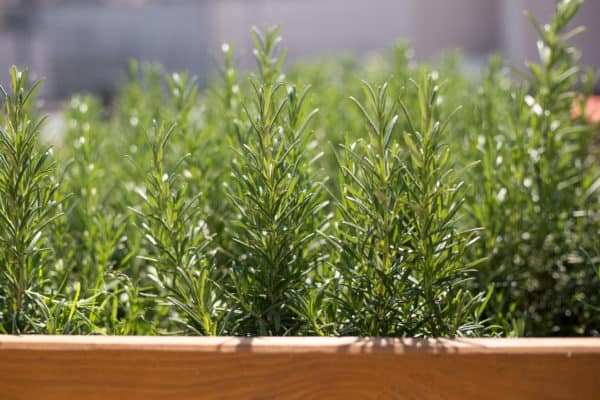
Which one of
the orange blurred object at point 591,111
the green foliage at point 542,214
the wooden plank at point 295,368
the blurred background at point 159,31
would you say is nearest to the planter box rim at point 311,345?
the wooden plank at point 295,368

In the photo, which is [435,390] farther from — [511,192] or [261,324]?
[511,192]

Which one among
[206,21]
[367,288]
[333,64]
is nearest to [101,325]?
[367,288]

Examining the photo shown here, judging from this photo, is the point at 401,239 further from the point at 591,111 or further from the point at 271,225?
the point at 591,111

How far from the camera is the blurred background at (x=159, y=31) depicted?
24.4 ft

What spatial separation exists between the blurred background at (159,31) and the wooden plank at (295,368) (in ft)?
21.5

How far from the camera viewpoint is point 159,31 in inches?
309

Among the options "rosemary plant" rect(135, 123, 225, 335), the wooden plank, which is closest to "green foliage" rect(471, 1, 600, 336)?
the wooden plank

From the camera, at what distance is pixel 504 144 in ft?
2.57

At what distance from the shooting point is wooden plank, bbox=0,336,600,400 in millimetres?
479

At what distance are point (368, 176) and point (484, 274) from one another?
0.95 ft

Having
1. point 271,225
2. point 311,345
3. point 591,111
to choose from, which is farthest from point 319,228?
point 591,111

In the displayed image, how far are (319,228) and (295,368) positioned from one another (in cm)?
21

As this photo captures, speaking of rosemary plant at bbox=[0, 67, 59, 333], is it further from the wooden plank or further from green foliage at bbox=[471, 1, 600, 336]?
green foliage at bbox=[471, 1, 600, 336]

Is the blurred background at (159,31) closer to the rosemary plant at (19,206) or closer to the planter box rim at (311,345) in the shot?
the rosemary plant at (19,206)
